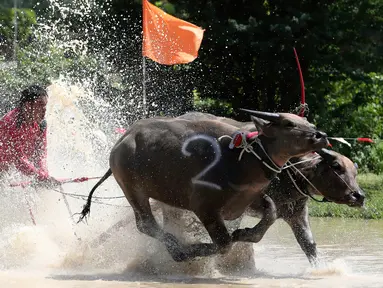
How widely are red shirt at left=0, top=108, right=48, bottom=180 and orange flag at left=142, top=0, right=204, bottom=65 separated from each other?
9.47 feet

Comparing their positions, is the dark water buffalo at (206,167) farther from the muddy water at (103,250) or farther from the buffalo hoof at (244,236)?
the muddy water at (103,250)

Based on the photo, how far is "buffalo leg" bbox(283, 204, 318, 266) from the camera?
29.7 ft

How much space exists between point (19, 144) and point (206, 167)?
257cm

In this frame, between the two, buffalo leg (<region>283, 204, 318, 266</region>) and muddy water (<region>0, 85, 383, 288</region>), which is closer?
muddy water (<region>0, 85, 383, 288</region>)

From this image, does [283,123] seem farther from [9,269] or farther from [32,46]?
[32,46]

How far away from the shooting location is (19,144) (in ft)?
32.3

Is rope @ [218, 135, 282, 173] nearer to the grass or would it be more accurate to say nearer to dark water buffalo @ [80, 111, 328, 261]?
dark water buffalo @ [80, 111, 328, 261]

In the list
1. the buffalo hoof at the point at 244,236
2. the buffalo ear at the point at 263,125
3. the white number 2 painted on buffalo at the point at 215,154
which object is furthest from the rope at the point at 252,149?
the buffalo hoof at the point at 244,236

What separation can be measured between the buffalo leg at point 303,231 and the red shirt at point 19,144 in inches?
106

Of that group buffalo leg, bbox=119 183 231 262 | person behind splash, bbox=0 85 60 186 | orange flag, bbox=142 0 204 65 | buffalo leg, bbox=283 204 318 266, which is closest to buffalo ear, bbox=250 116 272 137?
buffalo leg, bbox=119 183 231 262

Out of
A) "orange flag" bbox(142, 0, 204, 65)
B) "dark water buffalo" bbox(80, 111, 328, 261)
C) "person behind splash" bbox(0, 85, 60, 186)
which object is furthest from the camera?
"orange flag" bbox(142, 0, 204, 65)

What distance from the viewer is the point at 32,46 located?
19469mm

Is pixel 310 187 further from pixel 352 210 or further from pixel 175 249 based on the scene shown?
pixel 352 210

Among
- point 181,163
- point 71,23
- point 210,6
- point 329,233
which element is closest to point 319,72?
point 210,6
